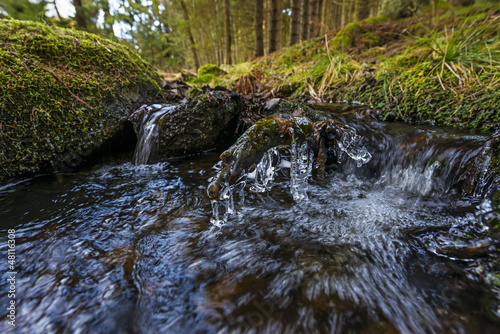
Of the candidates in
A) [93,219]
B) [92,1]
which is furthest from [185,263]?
[92,1]

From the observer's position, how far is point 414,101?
3.13 metres

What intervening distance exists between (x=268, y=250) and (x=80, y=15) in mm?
7854

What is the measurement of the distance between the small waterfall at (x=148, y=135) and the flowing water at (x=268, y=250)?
0.48 metres

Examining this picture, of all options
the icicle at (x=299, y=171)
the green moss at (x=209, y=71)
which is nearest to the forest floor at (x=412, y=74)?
the green moss at (x=209, y=71)

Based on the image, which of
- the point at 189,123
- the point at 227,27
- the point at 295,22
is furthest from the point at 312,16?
the point at 189,123

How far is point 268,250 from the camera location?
1.45 m

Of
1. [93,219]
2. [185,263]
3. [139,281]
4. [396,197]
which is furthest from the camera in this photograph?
[396,197]

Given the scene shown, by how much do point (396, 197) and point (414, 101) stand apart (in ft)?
6.30

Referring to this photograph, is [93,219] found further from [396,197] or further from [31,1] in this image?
[31,1]

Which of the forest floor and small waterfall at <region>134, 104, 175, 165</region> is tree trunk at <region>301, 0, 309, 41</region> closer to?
the forest floor

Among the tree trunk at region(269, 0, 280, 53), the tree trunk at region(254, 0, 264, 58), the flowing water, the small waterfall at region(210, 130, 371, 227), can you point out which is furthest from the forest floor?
the tree trunk at region(254, 0, 264, 58)

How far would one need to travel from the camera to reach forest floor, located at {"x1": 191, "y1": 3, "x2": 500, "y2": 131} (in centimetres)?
276

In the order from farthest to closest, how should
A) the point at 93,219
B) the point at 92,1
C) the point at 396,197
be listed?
the point at 92,1 < the point at 396,197 < the point at 93,219

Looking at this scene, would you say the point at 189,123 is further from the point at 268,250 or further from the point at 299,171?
the point at 268,250
